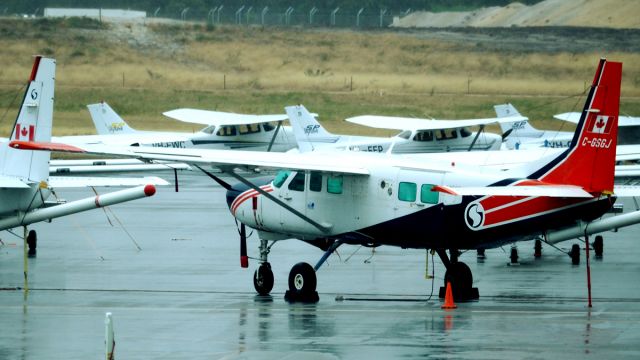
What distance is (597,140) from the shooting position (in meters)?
18.3

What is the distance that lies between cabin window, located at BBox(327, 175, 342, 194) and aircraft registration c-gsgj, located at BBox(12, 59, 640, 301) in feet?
0.05

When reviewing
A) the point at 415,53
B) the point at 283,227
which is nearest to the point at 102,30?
the point at 415,53

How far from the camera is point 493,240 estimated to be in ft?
61.1

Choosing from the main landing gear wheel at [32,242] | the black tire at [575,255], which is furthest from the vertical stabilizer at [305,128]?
the black tire at [575,255]

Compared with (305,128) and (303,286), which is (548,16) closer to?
(305,128)

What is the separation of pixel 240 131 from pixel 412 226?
33422mm

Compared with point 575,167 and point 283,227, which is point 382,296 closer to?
point 283,227

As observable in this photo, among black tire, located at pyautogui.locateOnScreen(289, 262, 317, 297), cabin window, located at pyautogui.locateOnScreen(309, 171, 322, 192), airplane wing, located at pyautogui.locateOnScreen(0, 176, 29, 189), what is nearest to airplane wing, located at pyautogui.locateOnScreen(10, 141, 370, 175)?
cabin window, located at pyautogui.locateOnScreen(309, 171, 322, 192)

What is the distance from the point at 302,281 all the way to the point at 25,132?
20.2ft

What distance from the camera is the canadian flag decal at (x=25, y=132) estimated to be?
22625mm

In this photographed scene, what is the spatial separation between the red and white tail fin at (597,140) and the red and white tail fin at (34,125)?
906 cm

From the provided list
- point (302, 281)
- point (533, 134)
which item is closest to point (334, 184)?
point (302, 281)

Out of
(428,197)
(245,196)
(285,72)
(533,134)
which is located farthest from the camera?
(285,72)

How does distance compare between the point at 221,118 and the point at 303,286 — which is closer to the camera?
the point at 303,286
